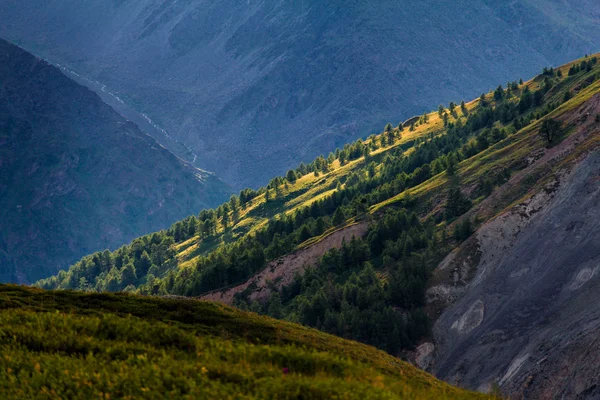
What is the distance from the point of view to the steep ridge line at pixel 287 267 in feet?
586

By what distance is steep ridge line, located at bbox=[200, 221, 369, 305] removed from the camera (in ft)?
586

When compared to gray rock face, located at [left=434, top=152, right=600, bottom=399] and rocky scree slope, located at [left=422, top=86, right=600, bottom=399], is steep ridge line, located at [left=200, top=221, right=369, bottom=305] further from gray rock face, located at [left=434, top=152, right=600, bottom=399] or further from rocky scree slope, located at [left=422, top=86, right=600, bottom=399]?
gray rock face, located at [left=434, top=152, right=600, bottom=399]

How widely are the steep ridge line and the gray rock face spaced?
64.4 meters

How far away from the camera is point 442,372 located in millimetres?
100812

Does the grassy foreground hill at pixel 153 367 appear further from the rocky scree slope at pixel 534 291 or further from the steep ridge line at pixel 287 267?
the steep ridge line at pixel 287 267

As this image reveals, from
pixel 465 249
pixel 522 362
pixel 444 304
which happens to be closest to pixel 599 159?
pixel 465 249

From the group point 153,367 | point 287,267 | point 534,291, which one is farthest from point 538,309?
point 287,267

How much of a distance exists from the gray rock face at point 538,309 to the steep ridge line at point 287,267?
64.4 metres

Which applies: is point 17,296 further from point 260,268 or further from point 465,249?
point 260,268

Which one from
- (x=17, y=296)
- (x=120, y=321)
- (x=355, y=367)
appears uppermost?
(x=17, y=296)

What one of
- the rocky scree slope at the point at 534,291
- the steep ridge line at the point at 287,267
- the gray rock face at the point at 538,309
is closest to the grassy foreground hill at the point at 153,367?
the gray rock face at the point at 538,309

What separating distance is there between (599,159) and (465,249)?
3198 centimetres

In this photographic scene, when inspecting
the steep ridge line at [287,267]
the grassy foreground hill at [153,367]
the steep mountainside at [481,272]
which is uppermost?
the steep ridge line at [287,267]

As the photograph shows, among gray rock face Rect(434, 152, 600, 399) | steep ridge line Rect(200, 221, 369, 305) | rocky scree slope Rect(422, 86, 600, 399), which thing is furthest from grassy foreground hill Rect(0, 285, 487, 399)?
steep ridge line Rect(200, 221, 369, 305)
